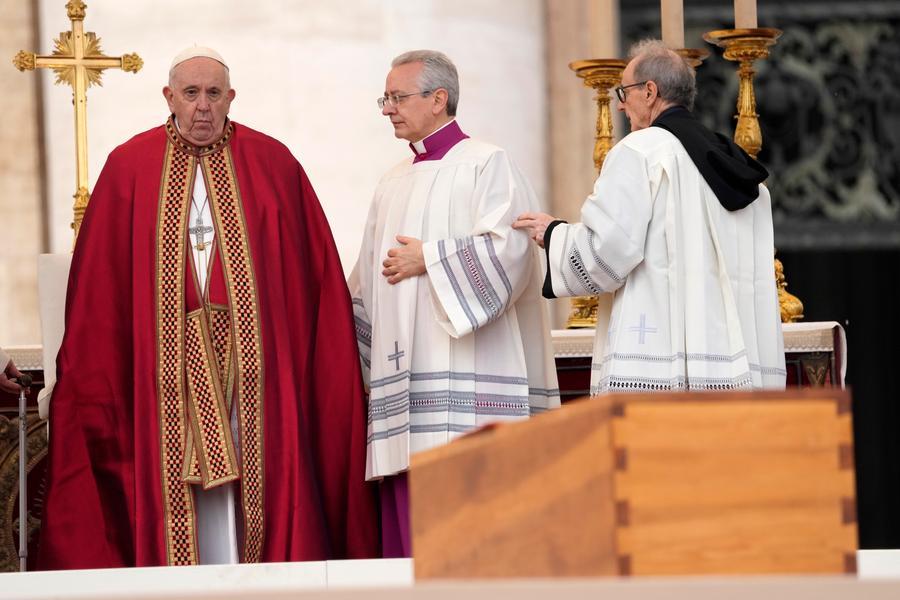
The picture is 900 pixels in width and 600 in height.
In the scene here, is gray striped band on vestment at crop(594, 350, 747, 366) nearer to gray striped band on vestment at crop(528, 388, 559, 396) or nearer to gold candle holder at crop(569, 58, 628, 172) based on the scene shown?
gray striped band on vestment at crop(528, 388, 559, 396)

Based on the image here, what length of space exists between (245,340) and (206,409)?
10.0 inches

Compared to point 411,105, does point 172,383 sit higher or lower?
lower

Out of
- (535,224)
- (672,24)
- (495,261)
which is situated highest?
(672,24)

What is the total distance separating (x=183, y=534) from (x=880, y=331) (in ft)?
17.3

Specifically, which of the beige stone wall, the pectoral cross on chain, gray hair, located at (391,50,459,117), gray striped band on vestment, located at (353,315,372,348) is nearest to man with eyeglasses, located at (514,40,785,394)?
gray hair, located at (391,50,459,117)

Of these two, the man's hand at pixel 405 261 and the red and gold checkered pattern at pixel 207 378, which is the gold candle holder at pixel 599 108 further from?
the red and gold checkered pattern at pixel 207 378

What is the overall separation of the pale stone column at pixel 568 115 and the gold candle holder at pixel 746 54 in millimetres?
2441

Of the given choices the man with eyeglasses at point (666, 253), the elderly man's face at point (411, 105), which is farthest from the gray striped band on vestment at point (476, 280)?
the elderly man's face at point (411, 105)

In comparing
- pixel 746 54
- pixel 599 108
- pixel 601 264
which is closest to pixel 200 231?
pixel 601 264

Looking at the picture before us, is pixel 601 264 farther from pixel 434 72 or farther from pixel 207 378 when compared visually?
pixel 207 378

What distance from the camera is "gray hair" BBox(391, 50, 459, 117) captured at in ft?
19.7

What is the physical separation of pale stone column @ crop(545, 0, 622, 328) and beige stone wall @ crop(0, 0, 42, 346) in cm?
263

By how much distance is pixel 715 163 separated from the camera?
18.4 ft

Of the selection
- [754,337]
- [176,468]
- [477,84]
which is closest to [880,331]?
[477,84]
